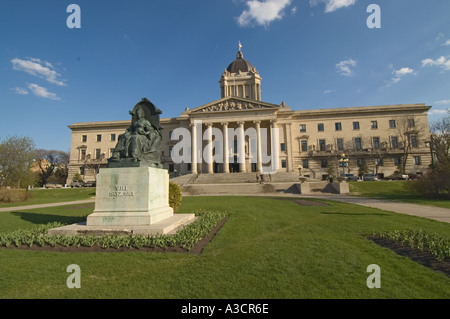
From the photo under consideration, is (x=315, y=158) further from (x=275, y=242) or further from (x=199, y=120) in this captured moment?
(x=275, y=242)

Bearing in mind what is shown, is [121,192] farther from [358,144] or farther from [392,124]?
[392,124]

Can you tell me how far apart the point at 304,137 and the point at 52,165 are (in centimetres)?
7193

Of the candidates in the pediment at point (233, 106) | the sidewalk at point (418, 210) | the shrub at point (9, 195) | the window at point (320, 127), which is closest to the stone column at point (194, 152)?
the pediment at point (233, 106)

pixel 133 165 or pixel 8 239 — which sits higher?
pixel 133 165

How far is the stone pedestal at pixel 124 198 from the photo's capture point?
7758 mm

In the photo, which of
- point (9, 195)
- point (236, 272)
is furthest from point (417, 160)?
point (9, 195)

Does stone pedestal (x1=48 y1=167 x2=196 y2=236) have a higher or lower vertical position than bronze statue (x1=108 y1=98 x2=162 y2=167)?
lower

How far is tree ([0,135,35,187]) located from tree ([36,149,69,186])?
1354 inches

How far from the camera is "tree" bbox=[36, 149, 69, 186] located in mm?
63906

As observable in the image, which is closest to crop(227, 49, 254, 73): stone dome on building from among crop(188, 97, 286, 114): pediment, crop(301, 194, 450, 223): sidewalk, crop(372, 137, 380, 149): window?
crop(188, 97, 286, 114): pediment

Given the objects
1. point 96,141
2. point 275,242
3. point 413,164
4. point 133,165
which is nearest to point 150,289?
point 275,242

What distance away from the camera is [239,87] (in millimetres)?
66562

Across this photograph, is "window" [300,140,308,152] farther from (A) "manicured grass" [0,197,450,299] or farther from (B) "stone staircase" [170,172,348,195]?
(A) "manicured grass" [0,197,450,299]
